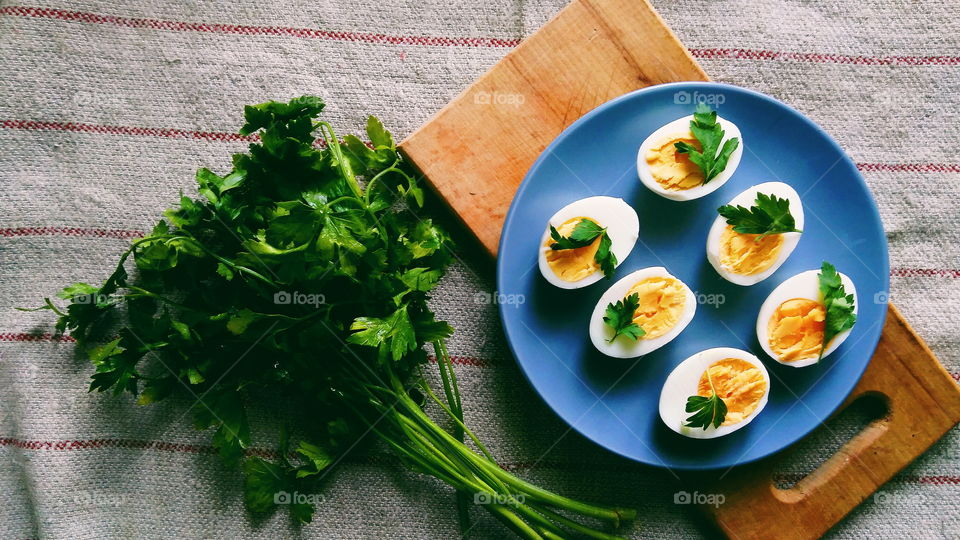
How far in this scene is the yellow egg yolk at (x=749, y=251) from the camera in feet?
4.21

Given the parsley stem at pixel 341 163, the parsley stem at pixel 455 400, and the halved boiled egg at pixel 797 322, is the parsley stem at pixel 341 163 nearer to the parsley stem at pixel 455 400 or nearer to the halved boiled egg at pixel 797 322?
the parsley stem at pixel 455 400

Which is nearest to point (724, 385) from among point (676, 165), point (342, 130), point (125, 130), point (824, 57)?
point (676, 165)

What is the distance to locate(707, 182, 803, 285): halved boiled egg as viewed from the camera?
50.5 inches

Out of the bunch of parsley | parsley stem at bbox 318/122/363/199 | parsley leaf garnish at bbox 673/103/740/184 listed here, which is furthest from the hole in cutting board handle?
parsley stem at bbox 318/122/363/199

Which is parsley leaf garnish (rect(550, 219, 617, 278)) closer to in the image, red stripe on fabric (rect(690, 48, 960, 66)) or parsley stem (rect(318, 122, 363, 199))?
parsley stem (rect(318, 122, 363, 199))

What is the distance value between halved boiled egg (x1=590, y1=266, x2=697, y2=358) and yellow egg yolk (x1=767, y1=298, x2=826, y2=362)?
0.17 metres

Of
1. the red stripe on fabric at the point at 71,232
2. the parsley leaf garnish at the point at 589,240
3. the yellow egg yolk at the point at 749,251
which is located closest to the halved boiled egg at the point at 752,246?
the yellow egg yolk at the point at 749,251

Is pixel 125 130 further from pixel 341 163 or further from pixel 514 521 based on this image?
pixel 514 521

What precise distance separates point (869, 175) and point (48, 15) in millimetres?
1792

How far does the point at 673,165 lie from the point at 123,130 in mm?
1141

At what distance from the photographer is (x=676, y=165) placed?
1.29 m

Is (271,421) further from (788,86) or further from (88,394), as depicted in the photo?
(788,86)

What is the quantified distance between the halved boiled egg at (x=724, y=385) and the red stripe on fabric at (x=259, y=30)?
0.78 meters

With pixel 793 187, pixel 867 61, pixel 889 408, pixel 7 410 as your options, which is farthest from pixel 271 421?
pixel 867 61
